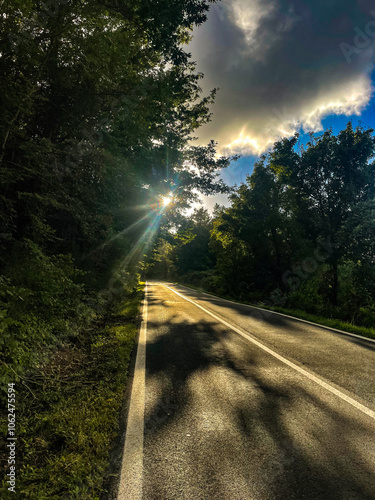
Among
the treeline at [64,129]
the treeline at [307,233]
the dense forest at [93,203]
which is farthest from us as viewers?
the treeline at [307,233]

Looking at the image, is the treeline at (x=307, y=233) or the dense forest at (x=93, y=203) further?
the treeline at (x=307, y=233)

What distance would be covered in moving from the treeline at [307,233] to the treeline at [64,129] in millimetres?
10745

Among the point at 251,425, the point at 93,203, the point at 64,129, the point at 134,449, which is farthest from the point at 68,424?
the point at 64,129

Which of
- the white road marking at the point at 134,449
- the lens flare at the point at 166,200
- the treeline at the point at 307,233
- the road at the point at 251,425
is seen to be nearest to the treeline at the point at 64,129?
the white road marking at the point at 134,449

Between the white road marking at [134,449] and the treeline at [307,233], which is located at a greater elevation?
the treeline at [307,233]

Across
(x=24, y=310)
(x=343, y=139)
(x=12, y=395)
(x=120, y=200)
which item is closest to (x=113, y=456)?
(x=12, y=395)

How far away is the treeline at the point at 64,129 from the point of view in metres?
5.43

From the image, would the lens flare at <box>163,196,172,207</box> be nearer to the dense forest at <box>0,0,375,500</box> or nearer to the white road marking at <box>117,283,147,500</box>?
the dense forest at <box>0,0,375,500</box>

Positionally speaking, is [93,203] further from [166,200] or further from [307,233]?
[307,233]

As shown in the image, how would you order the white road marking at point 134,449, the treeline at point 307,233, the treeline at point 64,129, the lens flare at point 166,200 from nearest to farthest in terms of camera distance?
the white road marking at point 134,449 → the treeline at point 64,129 → the treeline at point 307,233 → the lens flare at point 166,200

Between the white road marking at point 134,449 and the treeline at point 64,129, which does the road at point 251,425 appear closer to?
the white road marking at point 134,449

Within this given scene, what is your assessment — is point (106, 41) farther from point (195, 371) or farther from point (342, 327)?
point (342, 327)

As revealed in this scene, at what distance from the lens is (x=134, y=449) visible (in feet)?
8.11

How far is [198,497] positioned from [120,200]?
9.97m
